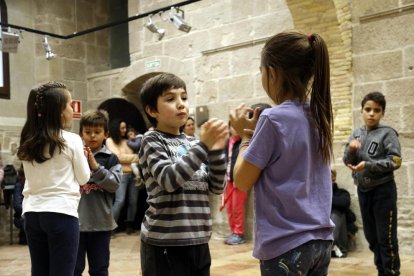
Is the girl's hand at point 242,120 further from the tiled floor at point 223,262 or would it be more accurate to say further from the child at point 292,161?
the tiled floor at point 223,262

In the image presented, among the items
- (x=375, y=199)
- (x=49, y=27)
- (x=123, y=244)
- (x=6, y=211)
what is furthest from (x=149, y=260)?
(x=49, y=27)

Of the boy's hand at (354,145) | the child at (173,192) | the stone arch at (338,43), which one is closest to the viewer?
the child at (173,192)

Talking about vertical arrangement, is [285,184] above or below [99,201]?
above

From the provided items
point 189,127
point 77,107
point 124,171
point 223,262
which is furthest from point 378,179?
point 77,107

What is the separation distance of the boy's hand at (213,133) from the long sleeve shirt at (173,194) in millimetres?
52

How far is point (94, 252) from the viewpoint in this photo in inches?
107

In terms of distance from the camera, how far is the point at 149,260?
1752mm

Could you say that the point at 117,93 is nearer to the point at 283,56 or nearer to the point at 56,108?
the point at 56,108

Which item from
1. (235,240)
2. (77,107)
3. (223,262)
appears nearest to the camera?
(223,262)

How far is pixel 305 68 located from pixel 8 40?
5.05m

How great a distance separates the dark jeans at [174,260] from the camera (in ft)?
5.65

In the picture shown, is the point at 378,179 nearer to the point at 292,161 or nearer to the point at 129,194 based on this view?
the point at 292,161

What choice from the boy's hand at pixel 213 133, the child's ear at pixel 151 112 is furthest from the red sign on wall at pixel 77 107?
the boy's hand at pixel 213 133

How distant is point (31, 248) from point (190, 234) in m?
0.92
